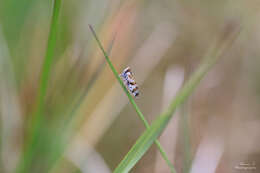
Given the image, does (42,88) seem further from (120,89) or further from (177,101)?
(120,89)

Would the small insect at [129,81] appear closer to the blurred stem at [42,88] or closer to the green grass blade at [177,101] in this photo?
the blurred stem at [42,88]

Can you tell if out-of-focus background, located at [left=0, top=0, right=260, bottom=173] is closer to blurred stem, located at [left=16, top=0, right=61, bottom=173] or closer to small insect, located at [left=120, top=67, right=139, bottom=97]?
blurred stem, located at [left=16, top=0, right=61, bottom=173]

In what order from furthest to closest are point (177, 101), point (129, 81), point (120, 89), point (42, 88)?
point (120, 89)
point (129, 81)
point (42, 88)
point (177, 101)

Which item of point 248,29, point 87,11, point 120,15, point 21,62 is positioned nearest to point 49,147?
point 21,62

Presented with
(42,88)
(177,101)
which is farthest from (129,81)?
(177,101)

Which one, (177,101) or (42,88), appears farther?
(42,88)

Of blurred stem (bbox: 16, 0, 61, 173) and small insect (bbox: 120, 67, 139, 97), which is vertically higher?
small insect (bbox: 120, 67, 139, 97)

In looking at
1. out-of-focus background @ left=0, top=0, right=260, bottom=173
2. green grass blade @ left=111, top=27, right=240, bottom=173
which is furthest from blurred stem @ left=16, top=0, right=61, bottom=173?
green grass blade @ left=111, top=27, right=240, bottom=173

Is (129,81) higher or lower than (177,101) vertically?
higher
